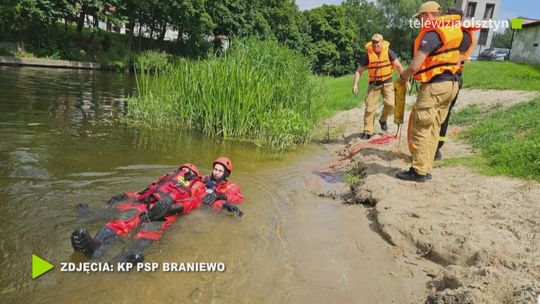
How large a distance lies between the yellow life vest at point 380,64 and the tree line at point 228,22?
359 cm

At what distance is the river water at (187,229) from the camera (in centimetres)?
328

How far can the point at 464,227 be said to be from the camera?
3982 mm

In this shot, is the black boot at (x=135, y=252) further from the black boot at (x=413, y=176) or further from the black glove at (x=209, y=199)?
the black boot at (x=413, y=176)

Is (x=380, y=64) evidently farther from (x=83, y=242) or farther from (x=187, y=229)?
(x=83, y=242)

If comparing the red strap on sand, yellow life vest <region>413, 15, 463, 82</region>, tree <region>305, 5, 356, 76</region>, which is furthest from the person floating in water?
tree <region>305, 5, 356, 76</region>

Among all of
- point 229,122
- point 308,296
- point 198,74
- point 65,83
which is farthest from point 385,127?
point 65,83

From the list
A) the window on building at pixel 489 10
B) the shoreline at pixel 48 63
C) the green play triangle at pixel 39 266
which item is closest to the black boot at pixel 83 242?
the green play triangle at pixel 39 266

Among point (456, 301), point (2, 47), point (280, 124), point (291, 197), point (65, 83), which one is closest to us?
point (456, 301)

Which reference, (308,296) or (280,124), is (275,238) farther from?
(280,124)

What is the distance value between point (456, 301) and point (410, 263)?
91 cm

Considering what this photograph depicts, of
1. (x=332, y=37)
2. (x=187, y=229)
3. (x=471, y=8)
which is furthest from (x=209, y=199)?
(x=471, y=8)

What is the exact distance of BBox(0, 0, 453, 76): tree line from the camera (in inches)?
995

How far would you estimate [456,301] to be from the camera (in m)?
2.82

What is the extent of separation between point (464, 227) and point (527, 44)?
31884mm
